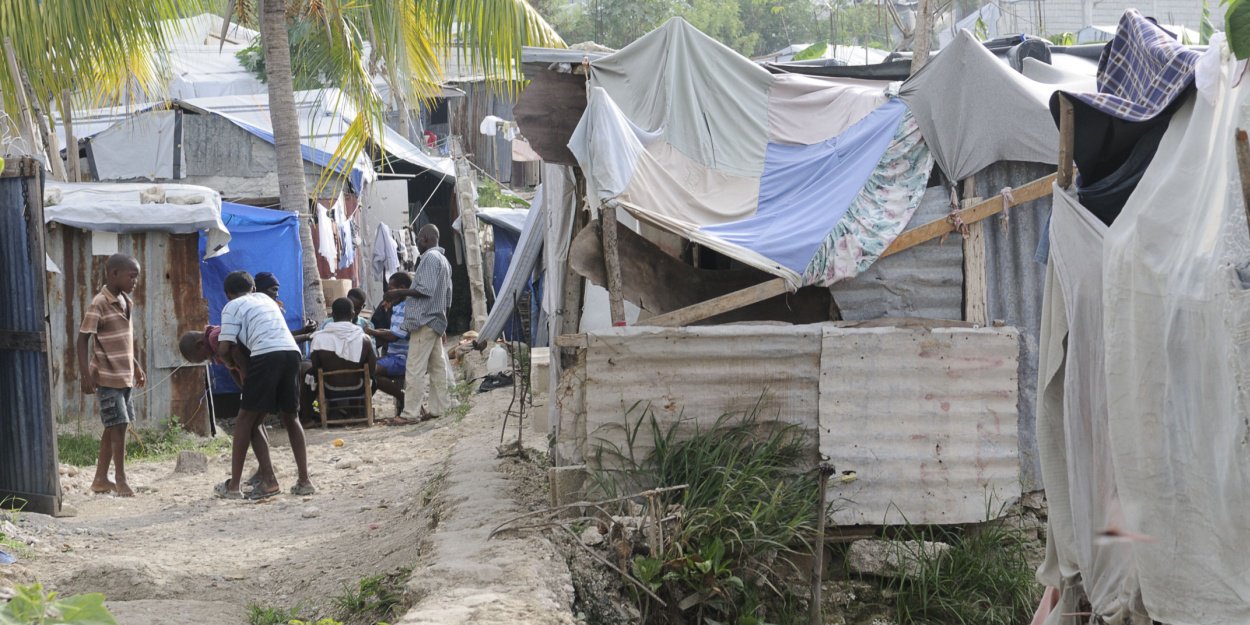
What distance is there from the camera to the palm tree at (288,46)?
10602 mm

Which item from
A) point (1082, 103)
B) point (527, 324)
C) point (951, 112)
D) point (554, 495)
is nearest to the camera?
point (1082, 103)

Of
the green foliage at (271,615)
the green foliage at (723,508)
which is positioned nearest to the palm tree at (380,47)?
the green foliage at (723,508)

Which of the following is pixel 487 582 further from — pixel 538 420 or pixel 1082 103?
pixel 538 420

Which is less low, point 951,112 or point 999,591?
point 951,112

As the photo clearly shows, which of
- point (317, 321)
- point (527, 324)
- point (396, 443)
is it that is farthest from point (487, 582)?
point (527, 324)

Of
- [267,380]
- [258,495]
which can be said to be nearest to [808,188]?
[267,380]

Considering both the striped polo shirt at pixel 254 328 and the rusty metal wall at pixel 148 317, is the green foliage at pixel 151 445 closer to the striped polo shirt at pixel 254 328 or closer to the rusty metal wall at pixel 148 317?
the rusty metal wall at pixel 148 317

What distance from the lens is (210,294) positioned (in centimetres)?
1250

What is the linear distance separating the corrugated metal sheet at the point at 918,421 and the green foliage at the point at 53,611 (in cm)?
405

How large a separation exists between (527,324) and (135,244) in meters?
6.45

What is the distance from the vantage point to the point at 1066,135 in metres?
4.34

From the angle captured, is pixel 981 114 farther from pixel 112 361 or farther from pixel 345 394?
pixel 345 394

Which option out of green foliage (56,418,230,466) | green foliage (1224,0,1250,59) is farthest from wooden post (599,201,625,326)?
green foliage (56,418,230,466)

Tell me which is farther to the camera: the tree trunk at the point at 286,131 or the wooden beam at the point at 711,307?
the tree trunk at the point at 286,131
